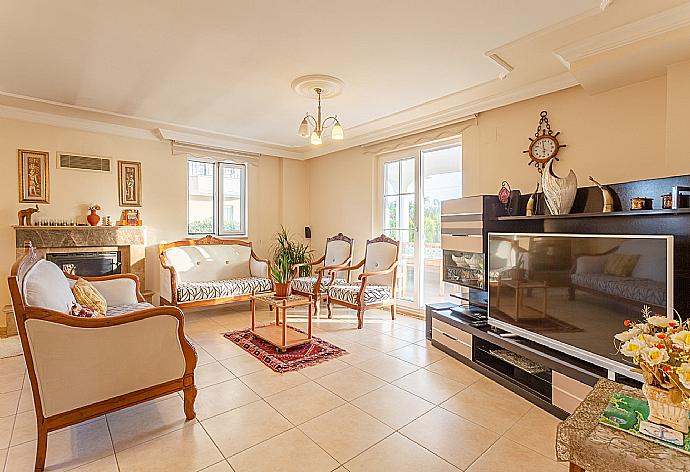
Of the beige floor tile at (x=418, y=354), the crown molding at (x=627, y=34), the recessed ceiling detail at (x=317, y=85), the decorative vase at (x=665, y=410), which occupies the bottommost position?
the beige floor tile at (x=418, y=354)

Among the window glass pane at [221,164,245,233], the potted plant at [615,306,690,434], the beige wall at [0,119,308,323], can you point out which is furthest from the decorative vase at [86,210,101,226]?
the potted plant at [615,306,690,434]

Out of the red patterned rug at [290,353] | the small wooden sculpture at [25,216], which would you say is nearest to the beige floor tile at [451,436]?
the red patterned rug at [290,353]

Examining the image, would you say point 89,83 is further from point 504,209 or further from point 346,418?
point 504,209

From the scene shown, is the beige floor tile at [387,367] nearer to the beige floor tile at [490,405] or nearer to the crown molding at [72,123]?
the beige floor tile at [490,405]

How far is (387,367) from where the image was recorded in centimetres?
332

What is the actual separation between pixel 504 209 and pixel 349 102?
205 cm

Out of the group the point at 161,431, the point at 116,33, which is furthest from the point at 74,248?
the point at 161,431

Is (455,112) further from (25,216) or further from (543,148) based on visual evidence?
(25,216)

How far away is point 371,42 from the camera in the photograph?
9.11 feet

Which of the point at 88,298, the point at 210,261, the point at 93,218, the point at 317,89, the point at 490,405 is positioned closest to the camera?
the point at 490,405

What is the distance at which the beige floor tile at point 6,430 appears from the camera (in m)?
2.18

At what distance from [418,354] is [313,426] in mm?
1585

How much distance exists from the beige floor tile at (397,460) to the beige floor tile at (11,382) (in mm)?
2853

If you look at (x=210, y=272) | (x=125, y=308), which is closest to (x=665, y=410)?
(x=125, y=308)
